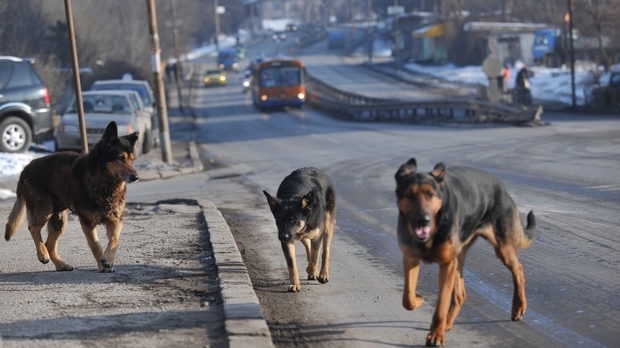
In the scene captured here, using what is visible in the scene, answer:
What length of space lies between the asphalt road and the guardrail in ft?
17.5

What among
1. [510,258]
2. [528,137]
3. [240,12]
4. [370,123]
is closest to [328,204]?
[510,258]

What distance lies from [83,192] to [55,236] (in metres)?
0.68

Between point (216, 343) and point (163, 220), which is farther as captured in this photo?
point (163, 220)

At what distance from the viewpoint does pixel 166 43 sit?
3012 inches

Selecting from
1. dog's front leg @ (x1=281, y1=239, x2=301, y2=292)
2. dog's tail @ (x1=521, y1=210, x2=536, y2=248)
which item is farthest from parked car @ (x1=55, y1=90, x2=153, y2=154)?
dog's tail @ (x1=521, y1=210, x2=536, y2=248)

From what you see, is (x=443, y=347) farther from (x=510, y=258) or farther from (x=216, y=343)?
(x=216, y=343)

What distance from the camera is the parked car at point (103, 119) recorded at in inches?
952

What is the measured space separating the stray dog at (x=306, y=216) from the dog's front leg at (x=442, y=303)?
211 cm

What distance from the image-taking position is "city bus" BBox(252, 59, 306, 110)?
52219mm

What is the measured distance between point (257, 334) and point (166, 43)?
7179cm

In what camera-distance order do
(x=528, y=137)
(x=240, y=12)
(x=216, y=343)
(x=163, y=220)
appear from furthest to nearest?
(x=240, y=12) → (x=528, y=137) → (x=163, y=220) → (x=216, y=343)

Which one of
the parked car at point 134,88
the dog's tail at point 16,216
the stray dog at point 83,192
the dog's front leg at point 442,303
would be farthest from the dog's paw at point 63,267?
the parked car at point 134,88

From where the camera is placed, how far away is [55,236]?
9.32m

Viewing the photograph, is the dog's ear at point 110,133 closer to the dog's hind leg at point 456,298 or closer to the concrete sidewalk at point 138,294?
the concrete sidewalk at point 138,294
